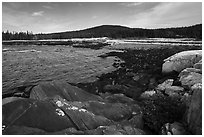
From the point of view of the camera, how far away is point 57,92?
7949 millimetres

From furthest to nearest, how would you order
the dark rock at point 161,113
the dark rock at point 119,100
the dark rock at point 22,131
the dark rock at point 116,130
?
1. the dark rock at point 119,100
2. the dark rock at point 161,113
3. the dark rock at point 116,130
4. the dark rock at point 22,131

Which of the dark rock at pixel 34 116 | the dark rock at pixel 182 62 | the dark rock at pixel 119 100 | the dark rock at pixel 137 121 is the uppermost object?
the dark rock at pixel 182 62

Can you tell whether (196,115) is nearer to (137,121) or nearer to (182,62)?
(137,121)

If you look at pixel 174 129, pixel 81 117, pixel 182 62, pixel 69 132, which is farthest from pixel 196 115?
pixel 182 62

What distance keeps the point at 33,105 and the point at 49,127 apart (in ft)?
3.51

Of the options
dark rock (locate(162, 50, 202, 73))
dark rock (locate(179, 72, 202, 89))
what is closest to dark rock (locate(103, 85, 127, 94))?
dark rock (locate(179, 72, 202, 89))

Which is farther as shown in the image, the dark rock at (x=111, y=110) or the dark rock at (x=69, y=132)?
the dark rock at (x=111, y=110)

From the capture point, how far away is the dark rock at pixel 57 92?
305 inches

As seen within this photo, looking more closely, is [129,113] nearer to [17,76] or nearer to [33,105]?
[33,105]

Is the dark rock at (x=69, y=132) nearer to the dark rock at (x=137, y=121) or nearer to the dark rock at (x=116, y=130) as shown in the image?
the dark rock at (x=116, y=130)

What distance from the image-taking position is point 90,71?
1756 centimetres

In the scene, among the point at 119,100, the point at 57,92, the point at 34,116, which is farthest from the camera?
the point at 119,100

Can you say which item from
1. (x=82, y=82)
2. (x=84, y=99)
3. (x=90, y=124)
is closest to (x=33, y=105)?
(x=90, y=124)

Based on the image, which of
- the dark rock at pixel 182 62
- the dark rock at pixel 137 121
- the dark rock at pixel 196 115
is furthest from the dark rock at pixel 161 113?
the dark rock at pixel 182 62
